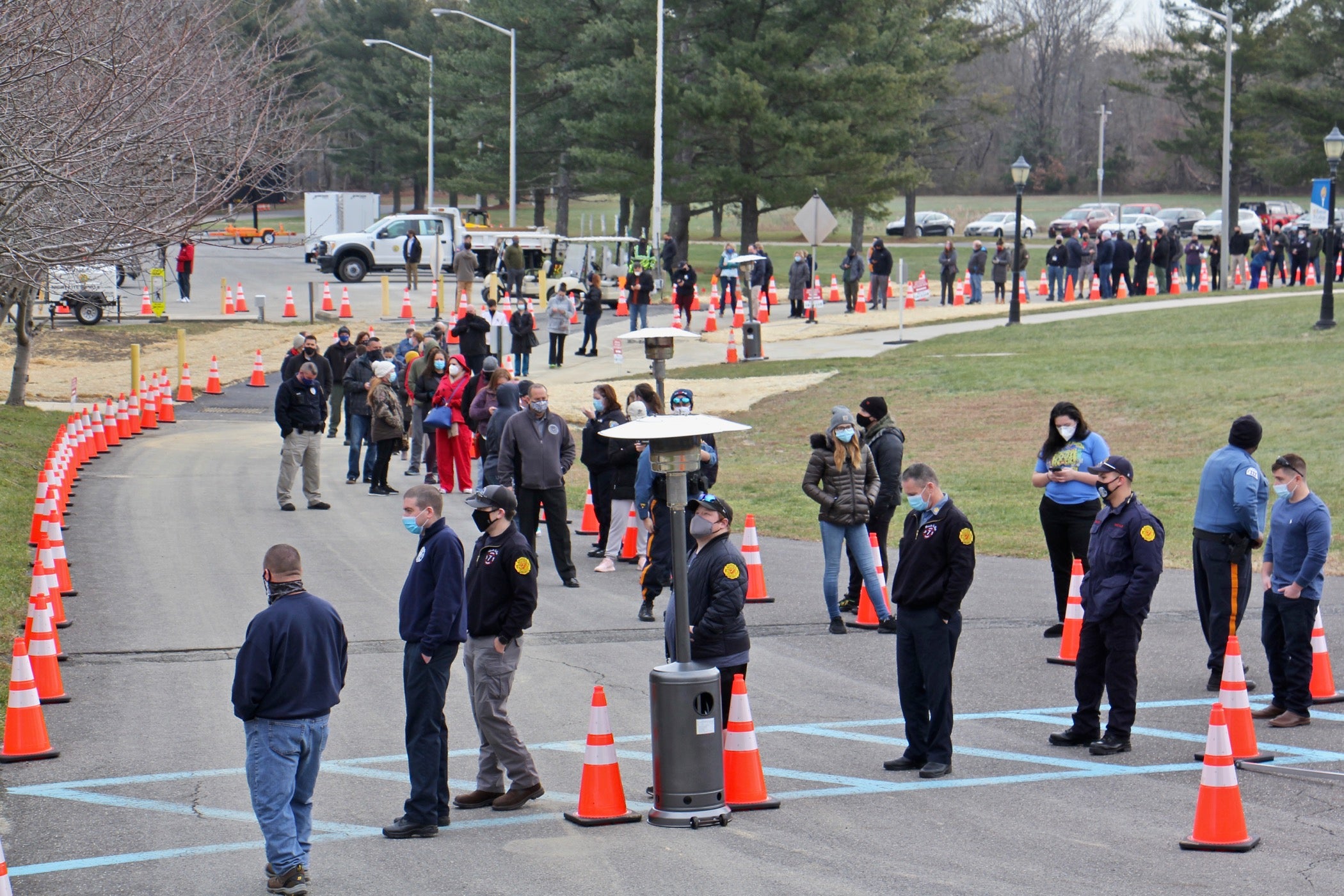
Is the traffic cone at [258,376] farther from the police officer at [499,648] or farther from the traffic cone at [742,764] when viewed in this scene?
the traffic cone at [742,764]

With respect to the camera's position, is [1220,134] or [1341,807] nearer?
[1341,807]

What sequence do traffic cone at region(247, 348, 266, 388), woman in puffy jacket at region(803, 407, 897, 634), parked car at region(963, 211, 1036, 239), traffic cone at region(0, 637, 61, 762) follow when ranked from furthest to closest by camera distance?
parked car at region(963, 211, 1036, 239) → traffic cone at region(247, 348, 266, 388) → woman in puffy jacket at region(803, 407, 897, 634) → traffic cone at region(0, 637, 61, 762)

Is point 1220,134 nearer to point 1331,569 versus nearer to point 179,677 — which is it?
point 1331,569

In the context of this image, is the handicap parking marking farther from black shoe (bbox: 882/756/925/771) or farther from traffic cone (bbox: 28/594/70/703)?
traffic cone (bbox: 28/594/70/703)

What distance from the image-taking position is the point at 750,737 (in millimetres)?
8133

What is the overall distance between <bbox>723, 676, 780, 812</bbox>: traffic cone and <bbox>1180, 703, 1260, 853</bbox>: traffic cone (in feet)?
7.11

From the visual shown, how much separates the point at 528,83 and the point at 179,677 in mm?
50131

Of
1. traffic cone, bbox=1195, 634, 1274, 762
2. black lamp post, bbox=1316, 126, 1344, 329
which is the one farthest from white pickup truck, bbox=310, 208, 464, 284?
→ traffic cone, bbox=1195, 634, 1274, 762

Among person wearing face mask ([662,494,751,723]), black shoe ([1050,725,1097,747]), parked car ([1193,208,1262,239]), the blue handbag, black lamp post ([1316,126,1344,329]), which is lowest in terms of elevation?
black shoe ([1050,725,1097,747])

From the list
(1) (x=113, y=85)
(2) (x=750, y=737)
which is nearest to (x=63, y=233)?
(1) (x=113, y=85)

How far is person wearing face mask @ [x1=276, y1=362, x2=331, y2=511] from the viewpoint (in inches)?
685

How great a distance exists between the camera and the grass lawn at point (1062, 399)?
1855 cm

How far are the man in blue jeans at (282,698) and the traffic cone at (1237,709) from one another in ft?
15.4

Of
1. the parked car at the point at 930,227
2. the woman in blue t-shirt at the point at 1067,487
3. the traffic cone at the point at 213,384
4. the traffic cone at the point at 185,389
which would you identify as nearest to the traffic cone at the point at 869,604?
the woman in blue t-shirt at the point at 1067,487
